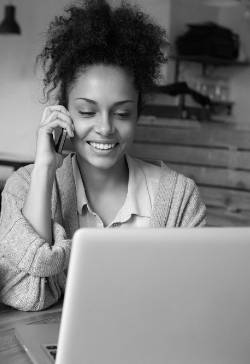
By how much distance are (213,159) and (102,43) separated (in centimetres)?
239

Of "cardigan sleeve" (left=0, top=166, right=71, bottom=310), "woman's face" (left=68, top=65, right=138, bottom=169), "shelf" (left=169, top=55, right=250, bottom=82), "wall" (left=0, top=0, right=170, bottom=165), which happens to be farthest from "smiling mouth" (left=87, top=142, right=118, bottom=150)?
"shelf" (left=169, top=55, right=250, bottom=82)

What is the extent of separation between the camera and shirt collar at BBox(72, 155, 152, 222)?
4.71ft

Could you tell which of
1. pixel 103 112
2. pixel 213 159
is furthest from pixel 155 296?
pixel 213 159

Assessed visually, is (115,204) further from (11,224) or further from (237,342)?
(237,342)

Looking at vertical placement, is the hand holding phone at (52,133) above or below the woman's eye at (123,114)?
below

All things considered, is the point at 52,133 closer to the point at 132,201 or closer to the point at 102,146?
the point at 102,146

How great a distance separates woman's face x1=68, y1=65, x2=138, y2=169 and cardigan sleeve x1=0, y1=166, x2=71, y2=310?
21 centimetres

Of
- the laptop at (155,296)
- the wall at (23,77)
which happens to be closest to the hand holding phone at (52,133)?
the laptop at (155,296)

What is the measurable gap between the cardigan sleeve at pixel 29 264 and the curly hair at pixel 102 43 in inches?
15.1

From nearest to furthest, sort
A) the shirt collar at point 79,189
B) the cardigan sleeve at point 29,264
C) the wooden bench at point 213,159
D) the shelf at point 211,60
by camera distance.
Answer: the cardigan sleeve at point 29,264 < the shirt collar at point 79,189 < the wooden bench at point 213,159 < the shelf at point 211,60

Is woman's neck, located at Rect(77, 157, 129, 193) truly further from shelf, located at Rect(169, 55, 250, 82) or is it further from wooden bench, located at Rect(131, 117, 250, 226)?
shelf, located at Rect(169, 55, 250, 82)

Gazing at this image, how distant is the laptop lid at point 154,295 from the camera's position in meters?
0.72

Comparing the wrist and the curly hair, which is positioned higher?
the curly hair

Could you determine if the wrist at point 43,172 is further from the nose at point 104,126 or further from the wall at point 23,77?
the wall at point 23,77
